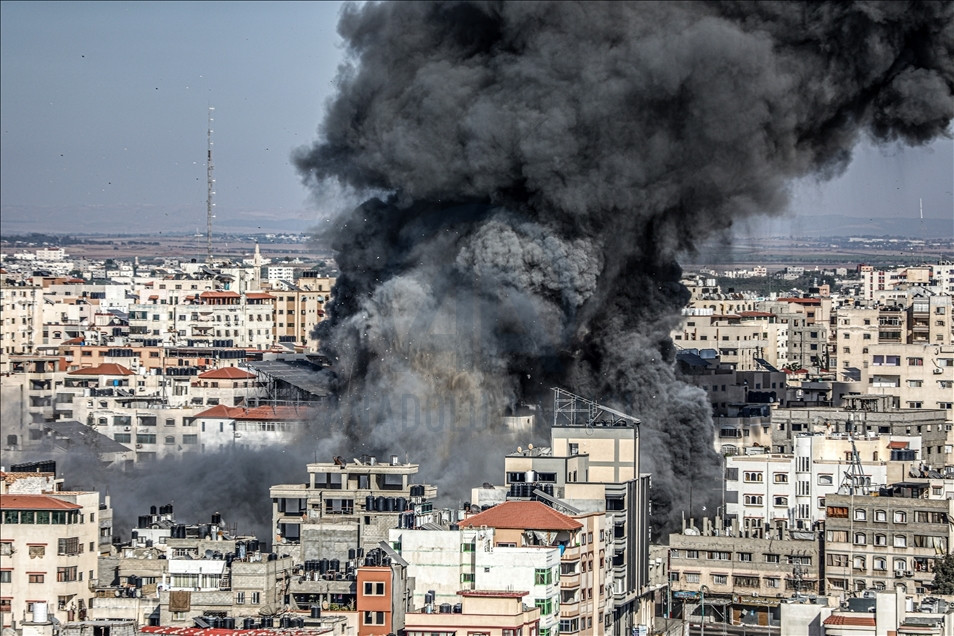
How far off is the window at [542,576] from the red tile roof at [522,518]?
5.16 feet

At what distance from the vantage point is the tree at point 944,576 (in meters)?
37.2

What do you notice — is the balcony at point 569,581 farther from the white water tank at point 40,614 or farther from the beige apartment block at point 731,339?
the beige apartment block at point 731,339

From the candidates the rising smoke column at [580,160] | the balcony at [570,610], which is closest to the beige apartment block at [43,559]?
the balcony at [570,610]

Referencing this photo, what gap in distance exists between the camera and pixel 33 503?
108ft

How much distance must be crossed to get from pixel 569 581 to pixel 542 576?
173 cm

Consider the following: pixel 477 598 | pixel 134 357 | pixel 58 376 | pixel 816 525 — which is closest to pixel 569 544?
pixel 477 598

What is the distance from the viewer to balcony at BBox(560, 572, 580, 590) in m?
32.3

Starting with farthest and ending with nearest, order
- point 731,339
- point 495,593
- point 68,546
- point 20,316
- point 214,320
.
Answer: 1. point 214,320
2. point 731,339
3. point 20,316
4. point 68,546
5. point 495,593

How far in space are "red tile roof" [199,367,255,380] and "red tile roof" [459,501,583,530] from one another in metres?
34.8

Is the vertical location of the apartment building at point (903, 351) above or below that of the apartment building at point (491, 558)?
above

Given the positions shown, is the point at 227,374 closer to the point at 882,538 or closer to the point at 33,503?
the point at 882,538

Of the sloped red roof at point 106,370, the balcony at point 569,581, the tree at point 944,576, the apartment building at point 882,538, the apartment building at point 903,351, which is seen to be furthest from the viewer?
the sloped red roof at point 106,370

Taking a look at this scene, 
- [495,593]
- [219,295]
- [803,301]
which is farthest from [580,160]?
[803,301]

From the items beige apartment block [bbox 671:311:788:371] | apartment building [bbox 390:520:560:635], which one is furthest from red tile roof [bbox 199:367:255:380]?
apartment building [bbox 390:520:560:635]
